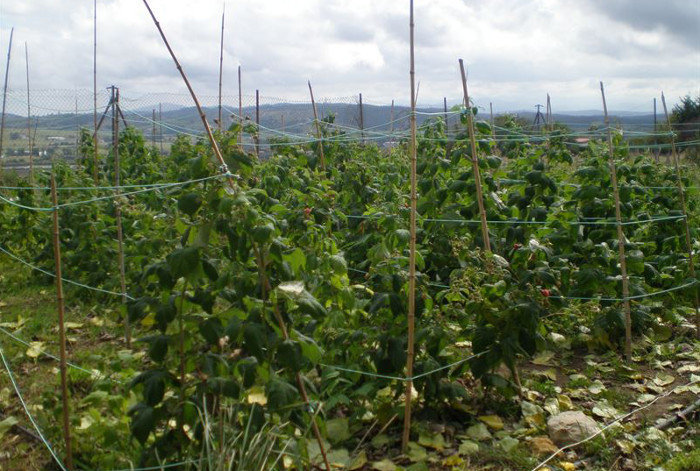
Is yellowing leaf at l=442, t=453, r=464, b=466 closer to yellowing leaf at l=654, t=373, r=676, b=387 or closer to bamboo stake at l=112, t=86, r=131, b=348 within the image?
yellowing leaf at l=654, t=373, r=676, b=387

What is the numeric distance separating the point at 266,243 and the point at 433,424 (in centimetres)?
148

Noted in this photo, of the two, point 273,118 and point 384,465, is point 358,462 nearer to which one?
point 384,465

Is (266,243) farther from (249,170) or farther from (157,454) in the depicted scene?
(157,454)

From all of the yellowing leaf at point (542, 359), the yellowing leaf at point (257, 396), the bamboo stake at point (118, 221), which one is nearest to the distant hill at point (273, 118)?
the bamboo stake at point (118, 221)

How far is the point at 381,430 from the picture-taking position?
11.0ft

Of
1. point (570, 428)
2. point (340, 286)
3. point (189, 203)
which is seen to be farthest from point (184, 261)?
point (570, 428)

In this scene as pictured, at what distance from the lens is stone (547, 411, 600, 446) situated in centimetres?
339

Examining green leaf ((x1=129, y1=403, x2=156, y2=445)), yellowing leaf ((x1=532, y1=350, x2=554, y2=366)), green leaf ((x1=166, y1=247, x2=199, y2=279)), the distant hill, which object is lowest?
yellowing leaf ((x1=532, y1=350, x2=554, y2=366))

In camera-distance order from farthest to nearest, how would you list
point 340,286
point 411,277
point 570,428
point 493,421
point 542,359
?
1. point 542,359
2. point 493,421
3. point 570,428
4. point 340,286
5. point 411,277

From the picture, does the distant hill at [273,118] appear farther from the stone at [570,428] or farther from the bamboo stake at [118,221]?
the stone at [570,428]

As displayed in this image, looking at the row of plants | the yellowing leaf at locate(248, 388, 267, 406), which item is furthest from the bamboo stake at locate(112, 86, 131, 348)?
the yellowing leaf at locate(248, 388, 267, 406)

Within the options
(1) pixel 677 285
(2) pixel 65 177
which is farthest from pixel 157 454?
(2) pixel 65 177

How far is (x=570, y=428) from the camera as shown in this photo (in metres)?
3.42

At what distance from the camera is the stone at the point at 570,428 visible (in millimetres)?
3395
